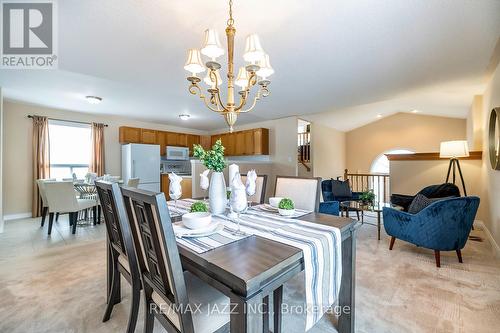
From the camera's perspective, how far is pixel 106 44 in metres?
2.11

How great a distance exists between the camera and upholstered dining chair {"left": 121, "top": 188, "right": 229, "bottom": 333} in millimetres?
859

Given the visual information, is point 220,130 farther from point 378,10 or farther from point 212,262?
point 212,262

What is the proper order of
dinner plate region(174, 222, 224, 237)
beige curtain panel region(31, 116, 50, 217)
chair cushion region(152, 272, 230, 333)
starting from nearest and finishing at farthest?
chair cushion region(152, 272, 230, 333), dinner plate region(174, 222, 224, 237), beige curtain panel region(31, 116, 50, 217)

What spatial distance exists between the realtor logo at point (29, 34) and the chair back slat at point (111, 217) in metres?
1.48

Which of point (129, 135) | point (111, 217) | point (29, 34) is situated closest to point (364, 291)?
point (111, 217)

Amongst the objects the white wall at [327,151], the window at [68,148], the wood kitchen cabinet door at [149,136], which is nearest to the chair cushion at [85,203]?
the window at [68,148]

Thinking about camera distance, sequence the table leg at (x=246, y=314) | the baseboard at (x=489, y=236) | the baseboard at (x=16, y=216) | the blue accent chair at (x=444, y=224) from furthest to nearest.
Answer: the baseboard at (x=16, y=216)
the baseboard at (x=489, y=236)
the blue accent chair at (x=444, y=224)
the table leg at (x=246, y=314)

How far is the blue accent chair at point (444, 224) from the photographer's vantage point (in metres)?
2.22

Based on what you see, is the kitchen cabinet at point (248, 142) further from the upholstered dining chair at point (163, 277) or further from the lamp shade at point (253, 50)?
the upholstered dining chair at point (163, 277)

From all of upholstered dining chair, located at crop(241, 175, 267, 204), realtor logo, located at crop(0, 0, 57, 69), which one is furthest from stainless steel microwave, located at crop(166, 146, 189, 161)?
upholstered dining chair, located at crop(241, 175, 267, 204)

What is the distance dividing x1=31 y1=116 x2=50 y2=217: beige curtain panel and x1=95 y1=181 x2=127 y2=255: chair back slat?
425 cm

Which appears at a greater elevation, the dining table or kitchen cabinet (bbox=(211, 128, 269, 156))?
kitchen cabinet (bbox=(211, 128, 269, 156))

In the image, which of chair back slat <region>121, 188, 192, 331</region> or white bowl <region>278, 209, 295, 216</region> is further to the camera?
white bowl <region>278, 209, 295, 216</region>

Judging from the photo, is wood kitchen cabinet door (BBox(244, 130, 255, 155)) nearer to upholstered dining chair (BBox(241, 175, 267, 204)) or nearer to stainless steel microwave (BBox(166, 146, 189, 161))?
stainless steel microwave (BBox(166, 146, 189, 161))
